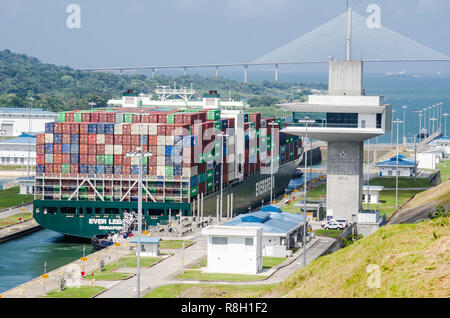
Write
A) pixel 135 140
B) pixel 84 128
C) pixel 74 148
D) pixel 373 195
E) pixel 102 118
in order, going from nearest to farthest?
1. pixel 135 140
2. pixel 84 128
3. pixel 74 148
4. pixel 102 118
5. pixel 373 195

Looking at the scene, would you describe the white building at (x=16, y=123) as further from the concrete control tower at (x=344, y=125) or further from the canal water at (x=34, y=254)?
the concrete control tower at (x=344, y=125)

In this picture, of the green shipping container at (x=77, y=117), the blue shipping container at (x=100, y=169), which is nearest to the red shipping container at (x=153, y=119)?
the green shipping container at (x=77, y=117)

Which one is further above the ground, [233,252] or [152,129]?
[152,129]

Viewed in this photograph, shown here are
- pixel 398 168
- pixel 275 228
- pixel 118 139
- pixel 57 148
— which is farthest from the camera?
pixel 398 168

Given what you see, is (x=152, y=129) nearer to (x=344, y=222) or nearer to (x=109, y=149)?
(x=109, y=149)

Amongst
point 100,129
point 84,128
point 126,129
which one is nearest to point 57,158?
point 84,128
